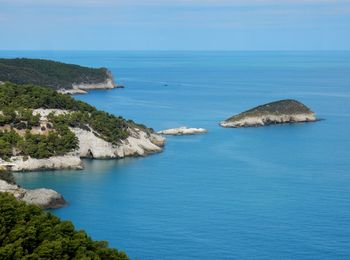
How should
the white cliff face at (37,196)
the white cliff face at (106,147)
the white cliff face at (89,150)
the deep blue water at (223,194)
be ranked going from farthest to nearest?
the white cliff face at (106,147) < the white cliff face at (89,150) < the white cliff face at (37,196) < the deep blue water at (223,194)

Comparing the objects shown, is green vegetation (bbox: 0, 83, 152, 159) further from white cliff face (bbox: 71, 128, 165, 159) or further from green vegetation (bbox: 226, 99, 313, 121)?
green vegetation (bbox: 226, 99, 313, 121)

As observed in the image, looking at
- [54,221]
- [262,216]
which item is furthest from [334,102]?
[54,221]

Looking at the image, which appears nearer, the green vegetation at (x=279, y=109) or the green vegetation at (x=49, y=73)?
the green vegetation at (x=279, y=109)

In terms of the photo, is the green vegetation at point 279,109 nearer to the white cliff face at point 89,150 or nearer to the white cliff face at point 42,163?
the white cliff face at point 89,150

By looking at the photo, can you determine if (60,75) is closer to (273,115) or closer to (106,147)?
(273,115)

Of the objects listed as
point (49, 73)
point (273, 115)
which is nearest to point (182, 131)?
point (273, 115)

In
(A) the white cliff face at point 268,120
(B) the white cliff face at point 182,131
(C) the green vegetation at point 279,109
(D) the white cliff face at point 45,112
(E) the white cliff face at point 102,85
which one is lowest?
(B) the white cliff face at point 182,131

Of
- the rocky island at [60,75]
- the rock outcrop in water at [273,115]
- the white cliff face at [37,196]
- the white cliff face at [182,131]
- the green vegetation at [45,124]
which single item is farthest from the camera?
the rocky island at [60,75]

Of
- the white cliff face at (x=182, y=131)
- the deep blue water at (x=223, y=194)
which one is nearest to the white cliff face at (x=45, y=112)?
the deep blue water at (x=223, y=194)
